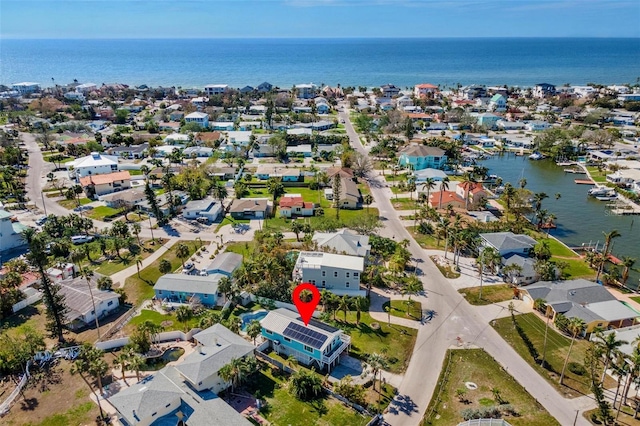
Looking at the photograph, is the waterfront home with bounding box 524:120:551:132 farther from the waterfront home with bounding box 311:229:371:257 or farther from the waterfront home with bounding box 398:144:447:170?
the waterfront home with bounding box 311:229:371:257

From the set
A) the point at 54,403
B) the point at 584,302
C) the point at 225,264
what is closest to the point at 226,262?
the point at 225,264

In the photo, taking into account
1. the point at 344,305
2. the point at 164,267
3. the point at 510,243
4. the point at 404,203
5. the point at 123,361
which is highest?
the point at 404,203

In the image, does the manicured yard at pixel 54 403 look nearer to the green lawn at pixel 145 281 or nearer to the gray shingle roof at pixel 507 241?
the green lawn at pixel 145 281

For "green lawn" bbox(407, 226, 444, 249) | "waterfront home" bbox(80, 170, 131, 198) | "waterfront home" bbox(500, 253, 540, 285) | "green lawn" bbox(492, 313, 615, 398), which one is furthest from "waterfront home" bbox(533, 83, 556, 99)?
"waterfront home" bbox(80, 170, 131, 198)

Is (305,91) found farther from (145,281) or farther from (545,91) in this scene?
(145,281)

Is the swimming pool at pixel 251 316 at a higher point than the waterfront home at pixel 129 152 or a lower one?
lower

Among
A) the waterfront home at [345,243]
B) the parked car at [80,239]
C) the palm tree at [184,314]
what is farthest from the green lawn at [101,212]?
the waterfront home at [345,243]

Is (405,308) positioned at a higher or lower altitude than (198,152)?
lower
